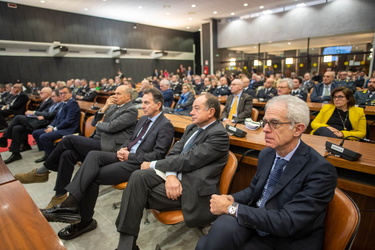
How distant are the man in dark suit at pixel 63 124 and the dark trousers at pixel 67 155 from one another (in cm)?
89

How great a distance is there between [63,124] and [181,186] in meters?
2.65

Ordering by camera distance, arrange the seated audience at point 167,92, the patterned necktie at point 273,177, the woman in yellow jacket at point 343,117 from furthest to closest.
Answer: the seated audience at point 167,92, the woman in yellow jacket at point 343,117, the patterned necktie at point 273,177

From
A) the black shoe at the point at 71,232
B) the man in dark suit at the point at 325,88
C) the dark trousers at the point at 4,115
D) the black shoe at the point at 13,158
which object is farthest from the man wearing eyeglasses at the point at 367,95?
the dark trousers at the point at 4,115

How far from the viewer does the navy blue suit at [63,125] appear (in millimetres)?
3275

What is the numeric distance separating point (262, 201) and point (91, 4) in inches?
493

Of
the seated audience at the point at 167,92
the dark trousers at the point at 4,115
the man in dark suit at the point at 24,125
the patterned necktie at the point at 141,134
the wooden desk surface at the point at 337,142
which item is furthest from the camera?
the dark trousers at the point at 4,115

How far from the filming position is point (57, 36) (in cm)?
1180

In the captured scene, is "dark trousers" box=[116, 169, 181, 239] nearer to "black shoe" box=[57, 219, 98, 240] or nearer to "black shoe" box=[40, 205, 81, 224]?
"black shoe" box=[40, 205, 81, 224]

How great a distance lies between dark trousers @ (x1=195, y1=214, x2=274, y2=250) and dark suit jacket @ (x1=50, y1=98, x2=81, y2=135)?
9.81ft

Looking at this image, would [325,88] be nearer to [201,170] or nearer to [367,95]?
[367,95]

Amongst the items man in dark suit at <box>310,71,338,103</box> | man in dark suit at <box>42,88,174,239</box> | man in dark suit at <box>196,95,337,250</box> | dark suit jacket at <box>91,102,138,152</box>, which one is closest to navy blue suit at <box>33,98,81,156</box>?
dark suit jacket at <box>91,102,138,152</box>

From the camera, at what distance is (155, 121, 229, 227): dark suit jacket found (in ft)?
5.01

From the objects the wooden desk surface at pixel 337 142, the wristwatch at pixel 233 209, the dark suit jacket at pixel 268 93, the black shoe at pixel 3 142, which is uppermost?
the dark suit jacket at pixel 268 93

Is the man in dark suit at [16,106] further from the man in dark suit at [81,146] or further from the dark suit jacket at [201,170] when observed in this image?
the dark suit jacket at [201,170]
